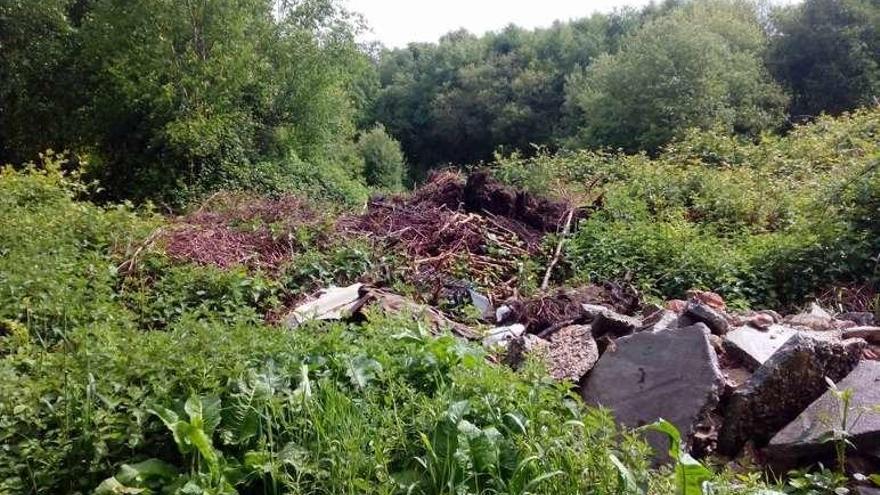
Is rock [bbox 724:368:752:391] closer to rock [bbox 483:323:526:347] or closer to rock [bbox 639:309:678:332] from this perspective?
rock [bbox 639:309:678:332]

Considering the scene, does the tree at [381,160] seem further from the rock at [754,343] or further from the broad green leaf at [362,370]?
the broad green leaf at [362,370]

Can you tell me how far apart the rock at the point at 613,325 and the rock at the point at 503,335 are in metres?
0.52

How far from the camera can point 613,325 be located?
14.4 ft

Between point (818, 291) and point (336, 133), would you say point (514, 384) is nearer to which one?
point (818, 291)

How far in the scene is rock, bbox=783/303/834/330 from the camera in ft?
14.6

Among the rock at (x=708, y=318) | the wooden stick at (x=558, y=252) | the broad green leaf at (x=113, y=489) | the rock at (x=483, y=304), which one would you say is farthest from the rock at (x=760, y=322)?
the broad green leaf at (x=113, y=489)

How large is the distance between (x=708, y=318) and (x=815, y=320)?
945 millimetres

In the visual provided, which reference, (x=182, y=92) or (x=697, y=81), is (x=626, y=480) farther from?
(x=697, y=81)

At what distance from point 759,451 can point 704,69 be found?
62.0 feet

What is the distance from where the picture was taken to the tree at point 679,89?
62.8 feet

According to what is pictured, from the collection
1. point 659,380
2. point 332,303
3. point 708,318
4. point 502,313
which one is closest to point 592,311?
point 708,318

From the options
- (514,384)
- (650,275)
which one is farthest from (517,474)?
(650,275)

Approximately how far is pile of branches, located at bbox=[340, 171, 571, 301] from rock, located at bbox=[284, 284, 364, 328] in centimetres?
73

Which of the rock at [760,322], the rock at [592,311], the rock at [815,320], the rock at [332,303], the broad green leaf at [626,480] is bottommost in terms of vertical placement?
the rock at [815,320]
